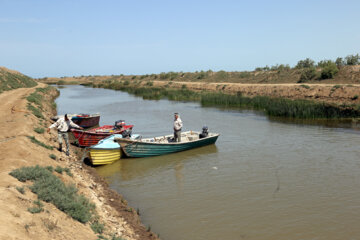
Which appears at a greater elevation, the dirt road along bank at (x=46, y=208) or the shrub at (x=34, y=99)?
the shrub at (x=34, y=99)

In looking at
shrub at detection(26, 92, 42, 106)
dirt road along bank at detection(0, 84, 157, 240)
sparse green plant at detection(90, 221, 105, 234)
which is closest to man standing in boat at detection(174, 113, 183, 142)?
dirt road along bank at detection(0, 84, 157, 240)

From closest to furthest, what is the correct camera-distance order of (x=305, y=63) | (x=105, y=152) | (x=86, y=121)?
1. (x=105, y=152)
2. (x=86, y=121)
3. (x=305, y=63)

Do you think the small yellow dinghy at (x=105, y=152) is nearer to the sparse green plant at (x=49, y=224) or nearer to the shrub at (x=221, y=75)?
the sparse green plant at (x=49, y=224)

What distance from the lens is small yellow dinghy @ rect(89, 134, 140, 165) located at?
51.2ft

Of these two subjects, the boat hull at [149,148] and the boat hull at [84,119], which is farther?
the boat hull at [84,119]

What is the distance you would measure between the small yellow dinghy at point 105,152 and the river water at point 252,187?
36 centimetres

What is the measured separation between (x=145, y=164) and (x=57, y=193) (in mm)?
8416

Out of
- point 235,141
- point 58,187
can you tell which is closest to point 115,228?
point 58,187

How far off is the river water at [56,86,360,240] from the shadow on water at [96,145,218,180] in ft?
0.16

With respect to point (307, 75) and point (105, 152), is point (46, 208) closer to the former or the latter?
point (105, 152)

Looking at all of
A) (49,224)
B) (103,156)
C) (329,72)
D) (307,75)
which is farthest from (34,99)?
(307,75)

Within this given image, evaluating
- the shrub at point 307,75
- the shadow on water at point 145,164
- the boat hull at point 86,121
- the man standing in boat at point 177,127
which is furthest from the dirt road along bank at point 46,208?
the shrub at point 307,75

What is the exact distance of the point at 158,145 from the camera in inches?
679

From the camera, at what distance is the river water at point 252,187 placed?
384 inches
